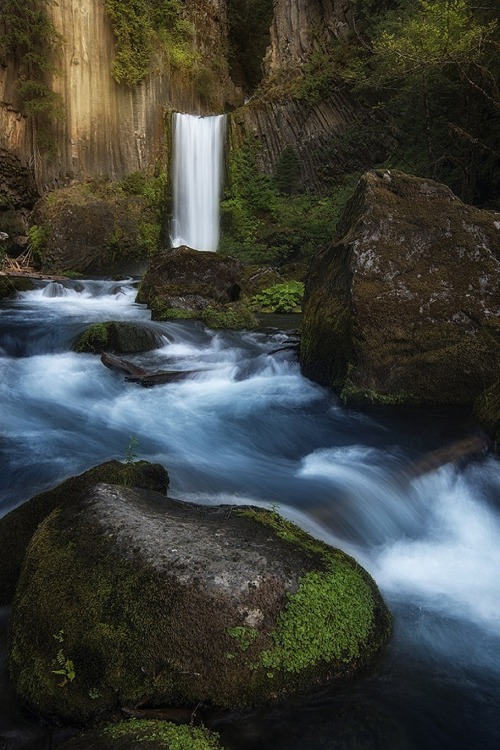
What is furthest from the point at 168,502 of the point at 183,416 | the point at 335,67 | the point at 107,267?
the point at 335,67

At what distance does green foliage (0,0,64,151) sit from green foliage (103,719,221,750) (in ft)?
64.8

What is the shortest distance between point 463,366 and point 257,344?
12.4 feet

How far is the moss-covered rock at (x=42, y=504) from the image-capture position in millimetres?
3078

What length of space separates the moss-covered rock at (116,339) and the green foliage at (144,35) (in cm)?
1492

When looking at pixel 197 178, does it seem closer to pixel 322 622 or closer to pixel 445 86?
pixel 445 86

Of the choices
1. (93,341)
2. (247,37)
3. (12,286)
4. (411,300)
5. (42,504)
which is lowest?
(42,504)

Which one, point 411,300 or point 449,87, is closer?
point 411,300

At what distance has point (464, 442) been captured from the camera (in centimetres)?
536

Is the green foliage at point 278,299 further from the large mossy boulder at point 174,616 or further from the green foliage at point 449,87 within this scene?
the large mossy boulder at point 174,616

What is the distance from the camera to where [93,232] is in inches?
677

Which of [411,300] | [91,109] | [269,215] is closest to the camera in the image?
[411,300]

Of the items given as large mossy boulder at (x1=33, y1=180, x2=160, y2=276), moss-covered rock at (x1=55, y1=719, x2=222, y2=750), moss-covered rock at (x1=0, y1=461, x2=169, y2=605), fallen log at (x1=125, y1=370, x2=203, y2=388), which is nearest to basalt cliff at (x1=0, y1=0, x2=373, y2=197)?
large mossy boulder at (x1=33, y1=180, x2=160, y2=276)

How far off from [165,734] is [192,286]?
10623 mm

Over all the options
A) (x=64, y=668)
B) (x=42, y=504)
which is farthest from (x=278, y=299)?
(x=64, y=668)
